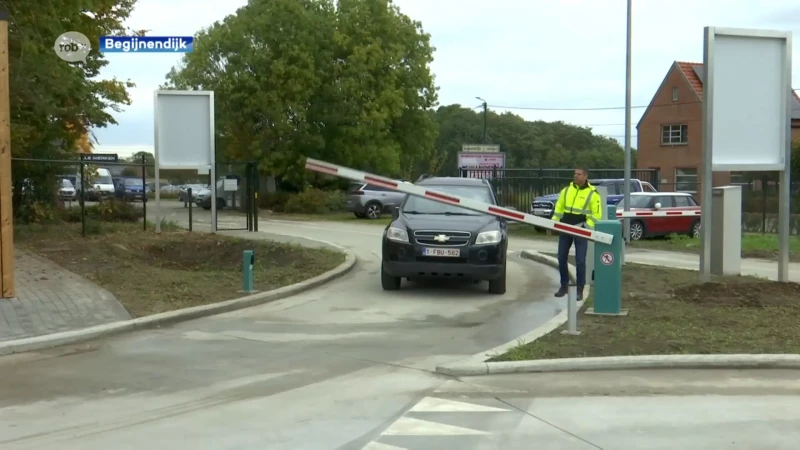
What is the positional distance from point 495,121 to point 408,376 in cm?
8620

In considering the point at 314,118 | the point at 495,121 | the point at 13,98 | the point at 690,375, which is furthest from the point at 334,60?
the point at 495,121

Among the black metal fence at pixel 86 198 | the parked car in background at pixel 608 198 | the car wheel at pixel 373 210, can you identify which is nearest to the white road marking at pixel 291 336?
the black metal fence at pixel 86 198

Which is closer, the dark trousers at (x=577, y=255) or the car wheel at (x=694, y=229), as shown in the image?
the dark trousers at (x=577, y=255)

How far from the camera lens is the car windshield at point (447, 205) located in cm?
1266

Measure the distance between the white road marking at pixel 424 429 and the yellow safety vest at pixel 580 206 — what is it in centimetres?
598

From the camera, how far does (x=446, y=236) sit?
11.6 m

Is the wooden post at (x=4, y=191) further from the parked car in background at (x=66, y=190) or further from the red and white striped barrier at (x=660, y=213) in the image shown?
the red and white striped barrier at (x=660, y=213)

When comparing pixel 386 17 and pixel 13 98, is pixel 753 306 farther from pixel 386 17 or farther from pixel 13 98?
pixel 386 17

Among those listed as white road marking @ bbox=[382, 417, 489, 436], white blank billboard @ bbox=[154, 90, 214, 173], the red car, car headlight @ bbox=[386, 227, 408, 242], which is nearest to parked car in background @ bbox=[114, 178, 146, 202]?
white blank billboard @ bbox=[154, 90, 214, 173]

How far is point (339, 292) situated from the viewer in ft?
40.1

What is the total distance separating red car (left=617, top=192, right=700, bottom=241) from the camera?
23344 mm

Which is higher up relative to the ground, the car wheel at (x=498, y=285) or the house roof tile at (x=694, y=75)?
the house roof tile at (x=694, y=75)

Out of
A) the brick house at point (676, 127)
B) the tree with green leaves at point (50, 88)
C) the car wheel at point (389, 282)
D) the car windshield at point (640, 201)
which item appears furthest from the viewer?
the brick house at point (676, 127)

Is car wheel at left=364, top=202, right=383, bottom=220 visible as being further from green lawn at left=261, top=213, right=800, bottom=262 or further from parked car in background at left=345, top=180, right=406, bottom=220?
green lawn at left=261, top=213, right=800, bottom=262
